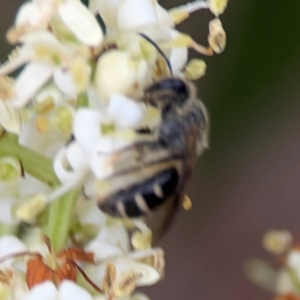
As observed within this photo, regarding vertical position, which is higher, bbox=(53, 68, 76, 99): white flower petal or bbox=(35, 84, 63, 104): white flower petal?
bbox=(53, 68, 76, 99): white flower petal

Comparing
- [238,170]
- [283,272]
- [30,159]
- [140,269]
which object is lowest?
[238,170]

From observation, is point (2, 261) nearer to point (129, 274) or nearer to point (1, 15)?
point (129, 274)

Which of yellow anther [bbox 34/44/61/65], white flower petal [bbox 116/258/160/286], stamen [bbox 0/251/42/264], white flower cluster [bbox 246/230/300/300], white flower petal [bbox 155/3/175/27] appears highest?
yellow anther [bbox 34/44/61/65]

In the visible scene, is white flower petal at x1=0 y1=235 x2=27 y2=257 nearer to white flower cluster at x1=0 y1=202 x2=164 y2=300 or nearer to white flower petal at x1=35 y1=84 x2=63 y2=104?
white flower cluster at x1=0 y1=202 x2=164 y2=300

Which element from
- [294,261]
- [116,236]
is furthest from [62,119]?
[294,261]

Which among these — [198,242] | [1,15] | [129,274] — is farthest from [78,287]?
[198,242]

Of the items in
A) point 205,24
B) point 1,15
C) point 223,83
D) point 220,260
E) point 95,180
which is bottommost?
point 220,260

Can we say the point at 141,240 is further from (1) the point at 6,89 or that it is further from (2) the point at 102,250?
(1) the point at 6,89

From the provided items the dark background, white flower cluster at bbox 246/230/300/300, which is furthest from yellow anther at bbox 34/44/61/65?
the dark background
